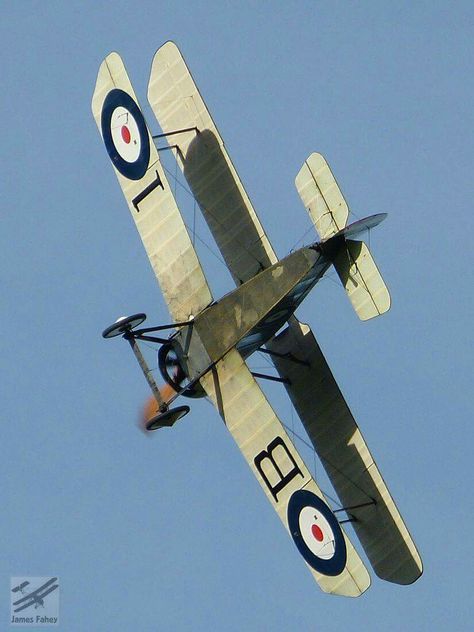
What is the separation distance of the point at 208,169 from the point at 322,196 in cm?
231

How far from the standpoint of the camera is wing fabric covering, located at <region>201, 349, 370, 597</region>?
30.7 m

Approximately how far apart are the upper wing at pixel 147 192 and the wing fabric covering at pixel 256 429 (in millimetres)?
1184

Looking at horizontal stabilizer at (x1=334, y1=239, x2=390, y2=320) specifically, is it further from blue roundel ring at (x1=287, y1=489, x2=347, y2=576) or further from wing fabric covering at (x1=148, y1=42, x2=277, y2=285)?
blue roundel ring at (x1=287, y1=489, x2=347, y2=576)

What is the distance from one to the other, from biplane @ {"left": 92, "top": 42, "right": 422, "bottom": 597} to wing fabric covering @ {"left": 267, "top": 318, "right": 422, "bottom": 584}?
0.02m

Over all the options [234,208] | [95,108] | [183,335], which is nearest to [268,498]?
[183,335]

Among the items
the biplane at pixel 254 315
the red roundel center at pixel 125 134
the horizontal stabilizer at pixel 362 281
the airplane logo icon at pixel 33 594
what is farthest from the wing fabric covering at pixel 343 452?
the airplane logo icon at pixel 33 594

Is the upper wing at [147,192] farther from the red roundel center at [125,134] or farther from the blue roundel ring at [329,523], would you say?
the blue roundel ring at [329,523]

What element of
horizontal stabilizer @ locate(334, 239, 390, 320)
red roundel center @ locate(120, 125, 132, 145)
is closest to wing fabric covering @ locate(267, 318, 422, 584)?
horizontal stabilizer @ locate(334, 239, 390, 320)

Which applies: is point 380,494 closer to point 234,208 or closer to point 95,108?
point 234,208

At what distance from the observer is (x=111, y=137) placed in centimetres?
3278

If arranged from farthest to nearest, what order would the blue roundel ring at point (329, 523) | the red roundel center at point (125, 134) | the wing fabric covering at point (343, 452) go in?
the wing fabric covering at point (343, 452) < the red roundel center at point (125, 134) < the blue roundel ring at point (329, 523)

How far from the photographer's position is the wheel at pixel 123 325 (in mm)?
30984

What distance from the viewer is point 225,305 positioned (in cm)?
3116

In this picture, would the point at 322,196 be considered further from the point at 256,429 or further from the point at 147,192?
the point at 256,429
